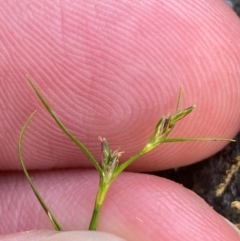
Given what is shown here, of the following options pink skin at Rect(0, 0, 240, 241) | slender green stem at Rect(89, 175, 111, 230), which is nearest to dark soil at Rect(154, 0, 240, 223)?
pink skin at Rect(0, 0, 240, 241)

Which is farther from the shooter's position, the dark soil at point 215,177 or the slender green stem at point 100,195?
the dark soil at point 215,177

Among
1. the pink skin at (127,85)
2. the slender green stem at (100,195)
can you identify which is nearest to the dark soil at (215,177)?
the pink skin at (127,85)

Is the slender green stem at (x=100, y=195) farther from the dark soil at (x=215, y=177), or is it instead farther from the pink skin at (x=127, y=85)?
the dark soil at (x=215, y=177)

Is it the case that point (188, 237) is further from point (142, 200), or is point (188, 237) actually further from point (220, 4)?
point (220, 4)

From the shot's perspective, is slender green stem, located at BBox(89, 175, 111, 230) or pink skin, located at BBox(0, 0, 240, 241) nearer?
slender green stem, located at BBox(89, 175, 111, 230)

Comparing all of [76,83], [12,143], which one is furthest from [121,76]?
[12,143]

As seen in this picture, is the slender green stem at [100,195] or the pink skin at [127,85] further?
the pink skin at [127,85]

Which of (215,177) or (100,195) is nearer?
(100,195)

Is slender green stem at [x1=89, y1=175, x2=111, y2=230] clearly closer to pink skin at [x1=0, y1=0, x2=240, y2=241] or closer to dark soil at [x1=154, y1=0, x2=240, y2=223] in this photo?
pink skin at [x1=0, y1=0, x2=240, y2=241]
